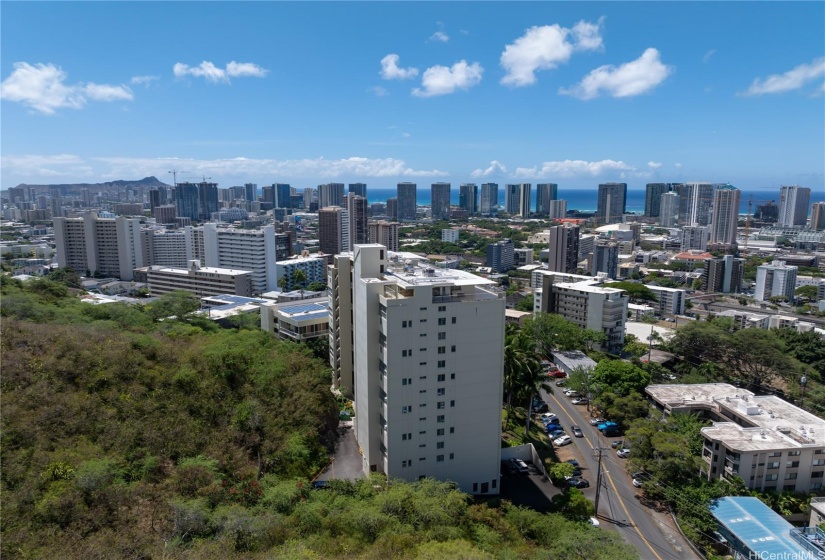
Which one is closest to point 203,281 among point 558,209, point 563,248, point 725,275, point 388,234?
point 388,234

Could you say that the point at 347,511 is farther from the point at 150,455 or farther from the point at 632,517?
the point at 632,517

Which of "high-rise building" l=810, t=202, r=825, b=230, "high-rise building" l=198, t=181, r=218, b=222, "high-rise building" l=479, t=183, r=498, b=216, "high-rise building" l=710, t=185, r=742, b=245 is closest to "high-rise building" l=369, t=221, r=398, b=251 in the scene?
"high-rise building" l=710, t=185, r=742, b=245

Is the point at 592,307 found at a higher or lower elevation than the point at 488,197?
lower

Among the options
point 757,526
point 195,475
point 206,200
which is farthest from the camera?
point 206,200

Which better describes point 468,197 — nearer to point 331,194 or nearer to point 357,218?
point 331,194

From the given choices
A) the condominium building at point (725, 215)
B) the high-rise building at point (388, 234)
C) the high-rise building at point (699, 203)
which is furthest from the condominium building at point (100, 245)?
the high-rise building at point (699, 203)

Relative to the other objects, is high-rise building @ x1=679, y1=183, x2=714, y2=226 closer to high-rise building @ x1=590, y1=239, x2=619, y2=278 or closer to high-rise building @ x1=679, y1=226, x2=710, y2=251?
high-rise building @ x1=679, y1=226, x2=710, y2=251
